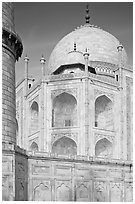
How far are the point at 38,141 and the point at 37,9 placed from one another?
51.0ft

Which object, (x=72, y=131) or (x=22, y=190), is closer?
(x=22, y=190)

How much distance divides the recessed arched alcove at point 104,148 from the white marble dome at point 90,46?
9.22m

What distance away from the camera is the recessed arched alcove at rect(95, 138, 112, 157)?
81.4ft

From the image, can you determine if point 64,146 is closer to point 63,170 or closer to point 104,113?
point 104,113

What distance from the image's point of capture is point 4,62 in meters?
9.76

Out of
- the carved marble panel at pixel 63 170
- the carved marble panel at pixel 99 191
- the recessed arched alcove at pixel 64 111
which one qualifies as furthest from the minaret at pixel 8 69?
the recessed arched alcove at pixel 64 111

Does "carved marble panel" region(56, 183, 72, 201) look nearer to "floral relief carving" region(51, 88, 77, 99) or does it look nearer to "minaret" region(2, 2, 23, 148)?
"minaret" region(2, 2, 23, 148)

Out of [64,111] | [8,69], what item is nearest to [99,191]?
[8,69]

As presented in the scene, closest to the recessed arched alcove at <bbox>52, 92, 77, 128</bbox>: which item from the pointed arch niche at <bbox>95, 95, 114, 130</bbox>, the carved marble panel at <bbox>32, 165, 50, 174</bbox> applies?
the pointed arch niche at <bbox>95, 95, 114, 130</bbox>

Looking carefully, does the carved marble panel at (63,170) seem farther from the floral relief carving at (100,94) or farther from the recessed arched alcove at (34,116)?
the recessed arched alcove at (34,116)

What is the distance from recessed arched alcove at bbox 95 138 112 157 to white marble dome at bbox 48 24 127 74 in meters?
9.22

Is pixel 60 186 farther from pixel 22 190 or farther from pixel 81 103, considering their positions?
pixel 81 103

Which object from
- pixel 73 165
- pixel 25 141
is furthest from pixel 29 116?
pixel 73 165

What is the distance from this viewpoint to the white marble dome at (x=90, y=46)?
104 ft
